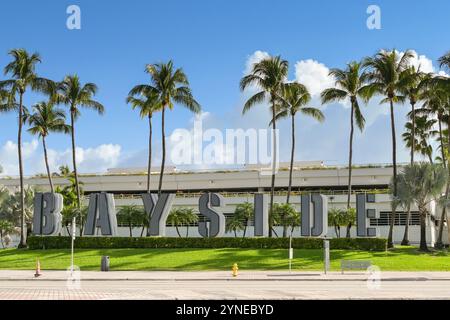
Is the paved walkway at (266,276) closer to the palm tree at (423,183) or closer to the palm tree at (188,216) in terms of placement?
the palm tree at (423,183)

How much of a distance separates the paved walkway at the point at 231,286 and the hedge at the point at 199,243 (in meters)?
12.0

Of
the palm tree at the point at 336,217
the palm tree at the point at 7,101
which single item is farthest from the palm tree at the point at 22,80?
the palm tree at the point at 336,217

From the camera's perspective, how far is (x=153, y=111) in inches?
2397

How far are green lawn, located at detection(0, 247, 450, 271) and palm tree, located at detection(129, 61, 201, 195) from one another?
10307 millimetres

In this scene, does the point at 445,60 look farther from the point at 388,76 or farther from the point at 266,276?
the point at 266,276

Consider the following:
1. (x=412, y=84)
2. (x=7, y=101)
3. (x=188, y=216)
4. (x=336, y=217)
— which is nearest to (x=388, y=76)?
(x=412, y=84)

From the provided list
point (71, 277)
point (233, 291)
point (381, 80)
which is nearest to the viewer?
point (233, 291)

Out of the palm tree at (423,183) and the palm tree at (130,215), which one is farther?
the palm tree at (130,215)

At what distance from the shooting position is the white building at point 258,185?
66.2 metres

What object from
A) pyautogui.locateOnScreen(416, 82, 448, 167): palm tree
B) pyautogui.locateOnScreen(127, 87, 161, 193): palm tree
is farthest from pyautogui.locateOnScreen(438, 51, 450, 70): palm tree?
pyautogui.locateOnScreen(127, 87, 161, 193): palm tree

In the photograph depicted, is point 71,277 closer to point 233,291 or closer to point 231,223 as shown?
point 233,291

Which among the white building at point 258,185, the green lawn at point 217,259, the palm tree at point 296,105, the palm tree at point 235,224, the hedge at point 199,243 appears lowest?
the green lawn at point 217,259
